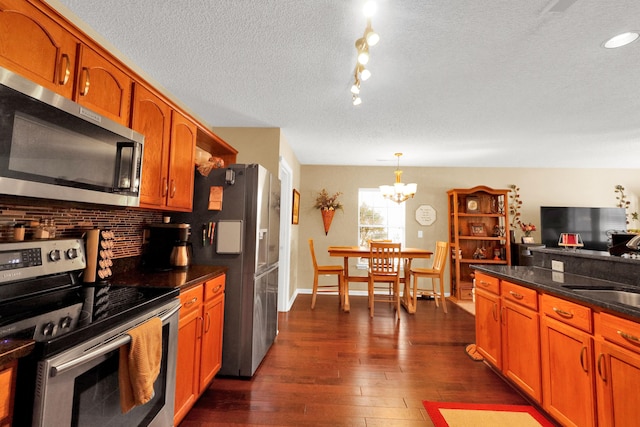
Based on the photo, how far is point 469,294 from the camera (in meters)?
5.09

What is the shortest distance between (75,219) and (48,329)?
998 millimetres

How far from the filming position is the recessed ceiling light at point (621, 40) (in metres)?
1.80

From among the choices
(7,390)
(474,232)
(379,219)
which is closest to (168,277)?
(7,390)

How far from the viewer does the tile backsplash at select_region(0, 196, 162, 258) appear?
4.54 ft

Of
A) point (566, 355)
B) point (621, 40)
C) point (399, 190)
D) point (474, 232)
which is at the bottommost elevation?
point (566, 355)

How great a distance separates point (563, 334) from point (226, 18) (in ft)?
8.89

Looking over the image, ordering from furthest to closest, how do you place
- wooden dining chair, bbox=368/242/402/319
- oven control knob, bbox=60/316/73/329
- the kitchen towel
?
wooden dining chair, bbox=368/242/402/319, the kitchen towel, oven control knob, bbox=60/316/73/329

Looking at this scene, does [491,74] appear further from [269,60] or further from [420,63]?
[269,60]

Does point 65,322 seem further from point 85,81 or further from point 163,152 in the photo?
point 163,152

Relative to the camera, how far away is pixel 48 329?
3.16ft

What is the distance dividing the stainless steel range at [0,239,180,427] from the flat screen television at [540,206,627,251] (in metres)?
6.13

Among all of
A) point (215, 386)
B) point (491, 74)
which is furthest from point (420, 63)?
point (215, 386)

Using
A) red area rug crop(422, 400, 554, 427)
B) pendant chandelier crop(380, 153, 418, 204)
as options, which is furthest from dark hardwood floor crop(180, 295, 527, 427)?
pendant chandelier crop(380, 153, 418, 204)

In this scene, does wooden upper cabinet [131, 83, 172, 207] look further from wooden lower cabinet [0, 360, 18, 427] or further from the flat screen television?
the flat screen television
